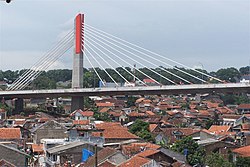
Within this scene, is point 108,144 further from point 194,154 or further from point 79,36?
point 79,36

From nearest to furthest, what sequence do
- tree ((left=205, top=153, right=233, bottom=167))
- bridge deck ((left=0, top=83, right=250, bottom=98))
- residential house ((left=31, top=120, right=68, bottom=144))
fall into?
tree ((left=205, top=153, right=233, bottom=167))
residential house ((left=31, top=120, right=68, bottom=144))
bridge deck ((left=0, top=83, right=250, bottom=98))

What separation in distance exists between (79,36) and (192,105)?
50.3 ft

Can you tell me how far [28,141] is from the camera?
23469 millimetres

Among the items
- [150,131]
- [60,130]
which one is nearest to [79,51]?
[150,131]

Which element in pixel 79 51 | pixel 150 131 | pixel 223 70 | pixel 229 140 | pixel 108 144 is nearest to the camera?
pixel 108 144

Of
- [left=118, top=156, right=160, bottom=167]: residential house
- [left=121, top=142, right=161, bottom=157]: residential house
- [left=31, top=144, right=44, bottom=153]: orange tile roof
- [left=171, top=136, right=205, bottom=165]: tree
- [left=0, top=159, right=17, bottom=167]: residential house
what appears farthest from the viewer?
[left=31, top=144, right=44, bottom=153]: orange tile roof

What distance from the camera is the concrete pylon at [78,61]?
4316 centimetres

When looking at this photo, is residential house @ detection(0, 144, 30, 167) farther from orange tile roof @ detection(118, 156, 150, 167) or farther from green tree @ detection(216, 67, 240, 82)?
green tree @ detection(216, 67, 240, 82)

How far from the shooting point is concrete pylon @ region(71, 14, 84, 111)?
43156 mm

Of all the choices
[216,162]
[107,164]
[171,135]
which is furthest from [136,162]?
[171,135]

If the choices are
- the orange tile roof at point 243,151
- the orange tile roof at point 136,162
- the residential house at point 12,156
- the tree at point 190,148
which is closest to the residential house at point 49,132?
the tree at point 190,148

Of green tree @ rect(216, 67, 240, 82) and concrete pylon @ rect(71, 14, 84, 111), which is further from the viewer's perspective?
green tree @ rect(216, 67, 240, 82)

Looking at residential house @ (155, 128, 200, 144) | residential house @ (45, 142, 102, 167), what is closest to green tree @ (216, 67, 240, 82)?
residential house @ (155, 128, 200, 144)

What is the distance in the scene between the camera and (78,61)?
43.2 m
